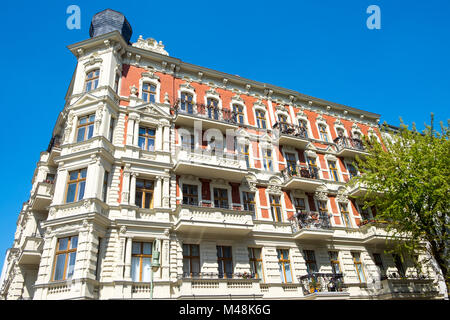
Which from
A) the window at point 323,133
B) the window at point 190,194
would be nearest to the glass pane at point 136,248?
the window at point 190,194

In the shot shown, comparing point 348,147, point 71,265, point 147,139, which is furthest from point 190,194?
point 348,147

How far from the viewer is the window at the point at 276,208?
2055cm

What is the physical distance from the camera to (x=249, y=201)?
20.2 meters

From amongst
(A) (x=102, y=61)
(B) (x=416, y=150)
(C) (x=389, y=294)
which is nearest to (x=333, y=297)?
(C) (x=389, y=294)

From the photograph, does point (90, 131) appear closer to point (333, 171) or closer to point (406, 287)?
point (333, 171)

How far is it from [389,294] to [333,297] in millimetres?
4277

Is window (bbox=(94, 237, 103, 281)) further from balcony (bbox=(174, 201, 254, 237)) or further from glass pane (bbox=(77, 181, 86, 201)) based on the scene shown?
balcony (bbox=(174, 201, 254, 237))

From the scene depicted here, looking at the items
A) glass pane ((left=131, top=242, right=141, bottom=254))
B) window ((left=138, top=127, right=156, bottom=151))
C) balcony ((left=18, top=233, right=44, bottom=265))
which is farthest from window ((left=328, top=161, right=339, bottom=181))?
balcony ((left=18, top=233, right=44, bottom=265))

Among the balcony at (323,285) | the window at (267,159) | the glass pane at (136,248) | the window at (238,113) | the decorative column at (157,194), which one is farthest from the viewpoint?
the window at (238,113)

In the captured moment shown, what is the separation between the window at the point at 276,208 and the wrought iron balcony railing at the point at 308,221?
778 mm

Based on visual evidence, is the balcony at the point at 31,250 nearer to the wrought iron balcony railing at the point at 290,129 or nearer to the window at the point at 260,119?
the window at the point at 260,119

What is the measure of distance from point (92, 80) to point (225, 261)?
46.5ft

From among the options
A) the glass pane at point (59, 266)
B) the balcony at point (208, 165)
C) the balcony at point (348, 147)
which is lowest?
the glass pane at point (59, 266)

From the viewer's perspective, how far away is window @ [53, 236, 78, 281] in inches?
559
